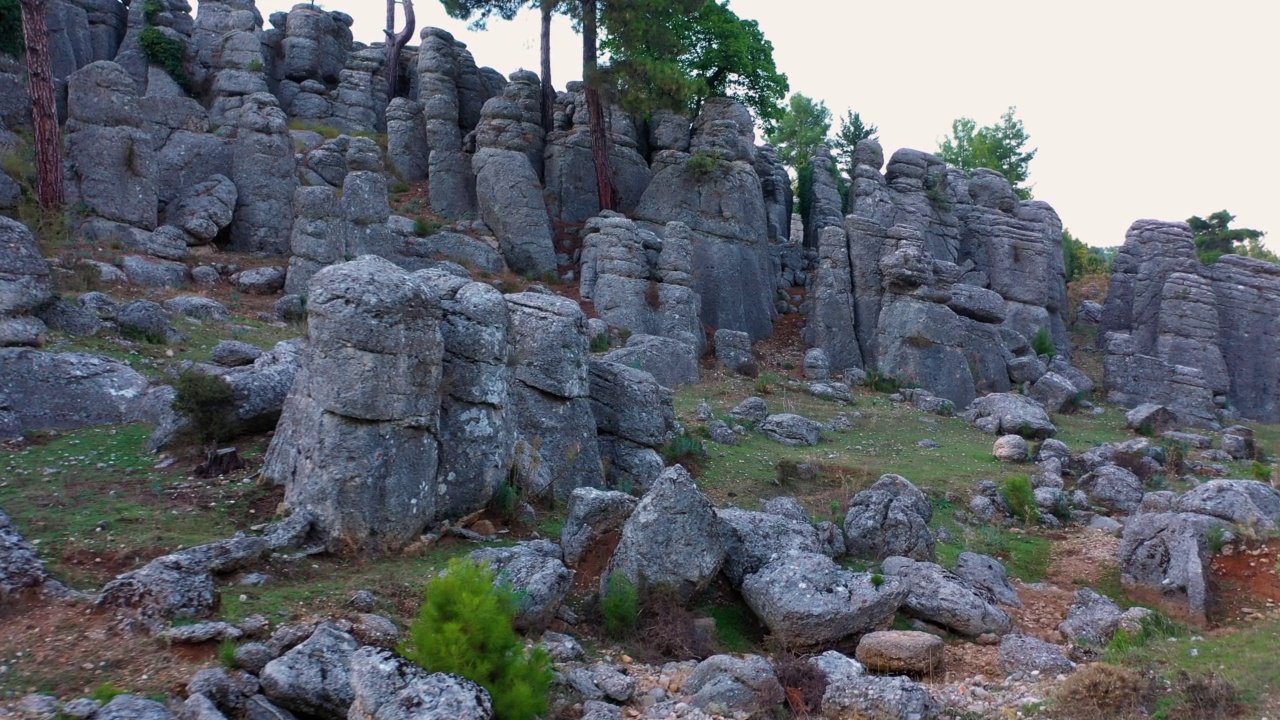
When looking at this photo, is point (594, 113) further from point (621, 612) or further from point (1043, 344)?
point (621, 612)

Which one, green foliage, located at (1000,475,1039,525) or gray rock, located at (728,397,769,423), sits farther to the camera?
gray rock, located at (728,397,769,423)

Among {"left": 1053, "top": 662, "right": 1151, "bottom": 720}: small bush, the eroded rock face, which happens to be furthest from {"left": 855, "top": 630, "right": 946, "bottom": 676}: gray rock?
the eroded rock face

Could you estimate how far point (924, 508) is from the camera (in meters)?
14.0

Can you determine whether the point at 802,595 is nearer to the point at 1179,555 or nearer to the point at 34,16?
the point at 1179,555

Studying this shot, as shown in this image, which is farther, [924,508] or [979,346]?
[979,346]

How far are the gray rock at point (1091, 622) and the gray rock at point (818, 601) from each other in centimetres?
189

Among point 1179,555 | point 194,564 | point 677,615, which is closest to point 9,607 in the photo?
point 194,564

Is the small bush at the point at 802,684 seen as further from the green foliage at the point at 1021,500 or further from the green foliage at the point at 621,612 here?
the green foliage at the point at 1021,500

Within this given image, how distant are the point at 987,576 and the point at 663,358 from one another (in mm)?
13115

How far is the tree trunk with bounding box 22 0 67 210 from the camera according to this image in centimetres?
2239

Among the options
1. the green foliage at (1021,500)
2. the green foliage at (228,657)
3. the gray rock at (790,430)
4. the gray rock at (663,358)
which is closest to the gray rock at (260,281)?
the gray rock at (663,358)

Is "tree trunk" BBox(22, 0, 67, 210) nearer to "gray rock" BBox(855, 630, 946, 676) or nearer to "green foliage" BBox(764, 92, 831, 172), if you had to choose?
"gray rock" BBox(855, 630, 946, 676)

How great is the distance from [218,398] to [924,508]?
926 centimetres

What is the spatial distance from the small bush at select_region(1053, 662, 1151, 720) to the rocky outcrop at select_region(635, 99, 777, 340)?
2391 cm
